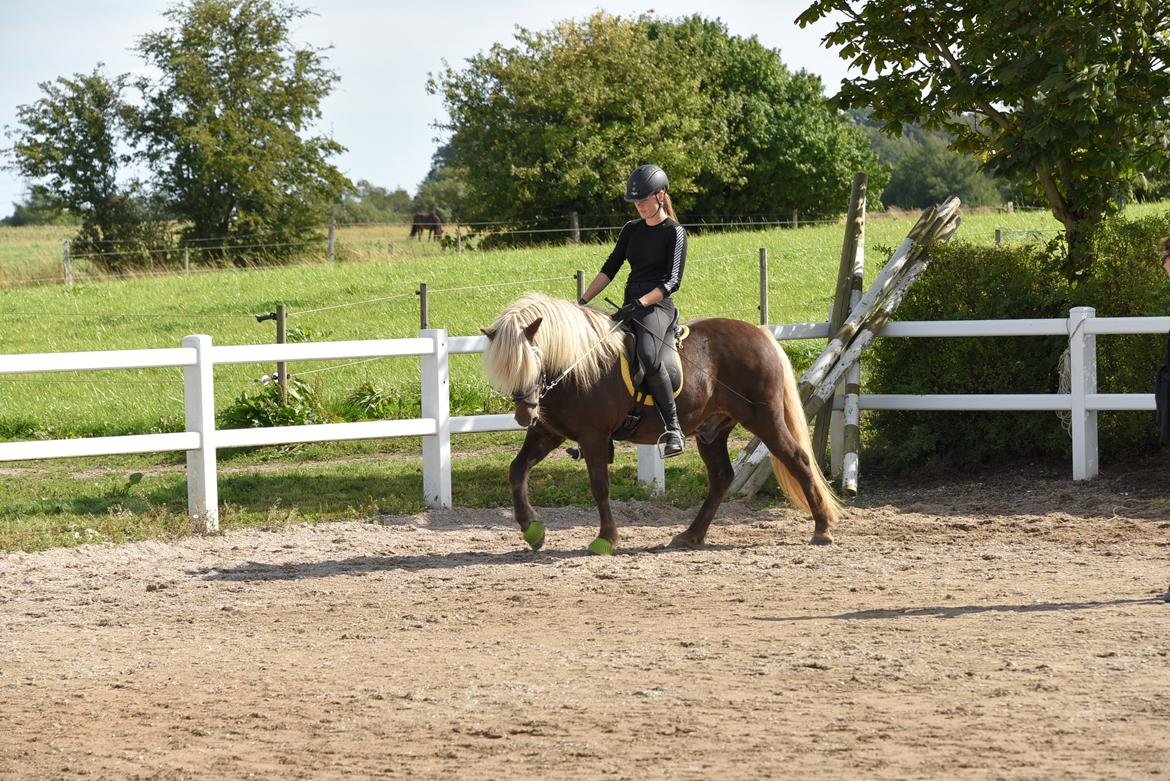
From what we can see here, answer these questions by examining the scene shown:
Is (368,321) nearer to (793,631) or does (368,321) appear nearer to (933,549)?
(933,549)

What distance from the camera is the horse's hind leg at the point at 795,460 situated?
8711 millimetres

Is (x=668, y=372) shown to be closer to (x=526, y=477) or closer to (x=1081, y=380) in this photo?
(x=526, y=477)

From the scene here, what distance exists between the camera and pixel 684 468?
451 inches

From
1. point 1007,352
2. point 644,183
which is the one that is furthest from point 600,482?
point 1007,352

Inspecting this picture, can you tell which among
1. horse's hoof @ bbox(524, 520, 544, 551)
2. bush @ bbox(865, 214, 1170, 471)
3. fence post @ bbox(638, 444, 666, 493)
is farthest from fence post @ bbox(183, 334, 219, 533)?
bush @ bbox(865, 214, 1170, 471)

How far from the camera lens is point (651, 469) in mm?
10477

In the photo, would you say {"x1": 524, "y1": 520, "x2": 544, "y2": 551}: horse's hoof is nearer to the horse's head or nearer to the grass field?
the horse's head

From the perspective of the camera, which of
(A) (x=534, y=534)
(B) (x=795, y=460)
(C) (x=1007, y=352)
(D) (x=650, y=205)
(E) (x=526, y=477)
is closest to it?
(D) (x=650, y=205)

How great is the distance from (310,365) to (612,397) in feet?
33.5

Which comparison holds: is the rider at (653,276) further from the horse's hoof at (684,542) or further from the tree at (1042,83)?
the tree at (1042,83)

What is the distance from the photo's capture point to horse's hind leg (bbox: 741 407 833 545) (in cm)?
871

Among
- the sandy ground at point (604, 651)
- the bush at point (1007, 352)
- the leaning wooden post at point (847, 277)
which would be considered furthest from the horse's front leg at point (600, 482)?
the bush at point (1007, 352)

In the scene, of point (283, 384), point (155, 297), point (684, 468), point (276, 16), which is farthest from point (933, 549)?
point (276, 16)

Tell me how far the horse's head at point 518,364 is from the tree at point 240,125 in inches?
1329
